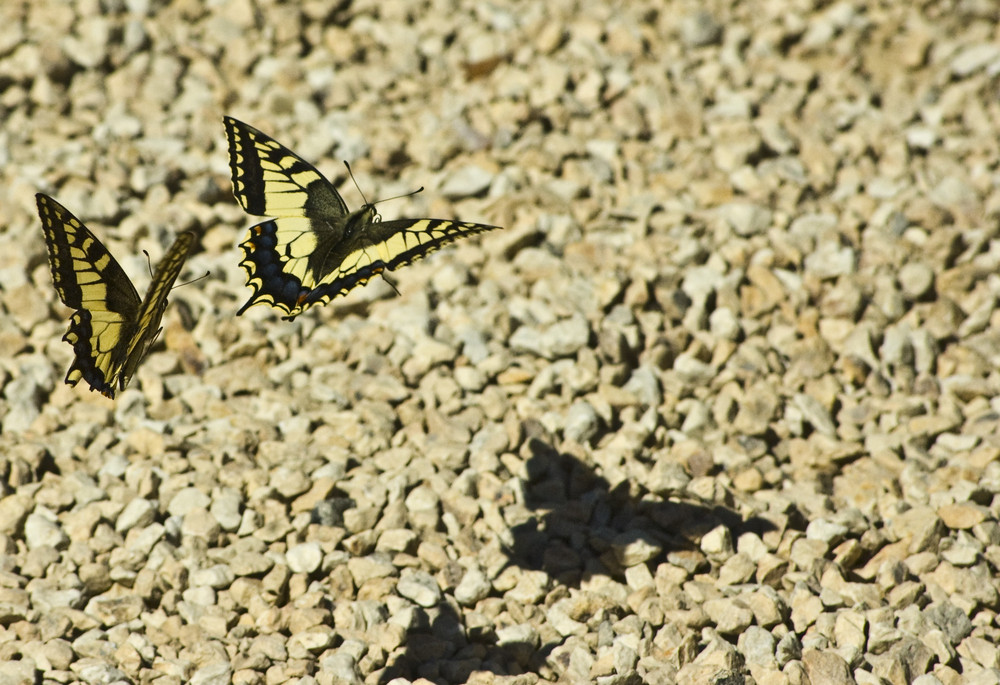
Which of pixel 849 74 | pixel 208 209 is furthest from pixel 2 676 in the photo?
pixel 849 74

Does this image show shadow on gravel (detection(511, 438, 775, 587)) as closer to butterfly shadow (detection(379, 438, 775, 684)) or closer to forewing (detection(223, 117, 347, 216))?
butterfly shadow (detection(379, 438, 775, 684))

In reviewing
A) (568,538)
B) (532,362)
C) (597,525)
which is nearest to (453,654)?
(568,538)

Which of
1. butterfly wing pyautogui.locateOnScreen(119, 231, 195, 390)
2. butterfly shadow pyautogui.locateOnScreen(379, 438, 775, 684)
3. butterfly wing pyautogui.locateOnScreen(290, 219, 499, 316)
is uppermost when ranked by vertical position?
butterfly wing pyautogui.locateOnScreen(290, 219, 499, 316)

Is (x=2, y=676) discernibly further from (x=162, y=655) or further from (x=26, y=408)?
(x=26, y=408)

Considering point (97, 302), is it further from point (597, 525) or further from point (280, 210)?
point (597, 525)

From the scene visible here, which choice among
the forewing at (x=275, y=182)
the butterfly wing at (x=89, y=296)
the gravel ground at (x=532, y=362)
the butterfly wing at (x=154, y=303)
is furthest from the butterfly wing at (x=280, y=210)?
the gravel ground at (x=532, y=362)

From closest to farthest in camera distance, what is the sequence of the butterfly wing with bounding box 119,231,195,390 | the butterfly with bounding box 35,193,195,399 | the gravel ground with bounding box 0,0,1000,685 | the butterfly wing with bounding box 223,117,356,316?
the butterfly wing with bounding box 119,231,195,390, the butterfly with bounding box 35,193,195,399, the gravel ground with bounding box 0,0,1000,685, the butterfly wing with bounding box 223,117,356,316

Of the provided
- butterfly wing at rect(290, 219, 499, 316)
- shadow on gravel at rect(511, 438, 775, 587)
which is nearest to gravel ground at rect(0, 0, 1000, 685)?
shadow on gravel at rect(511, 438, 775, 587)
